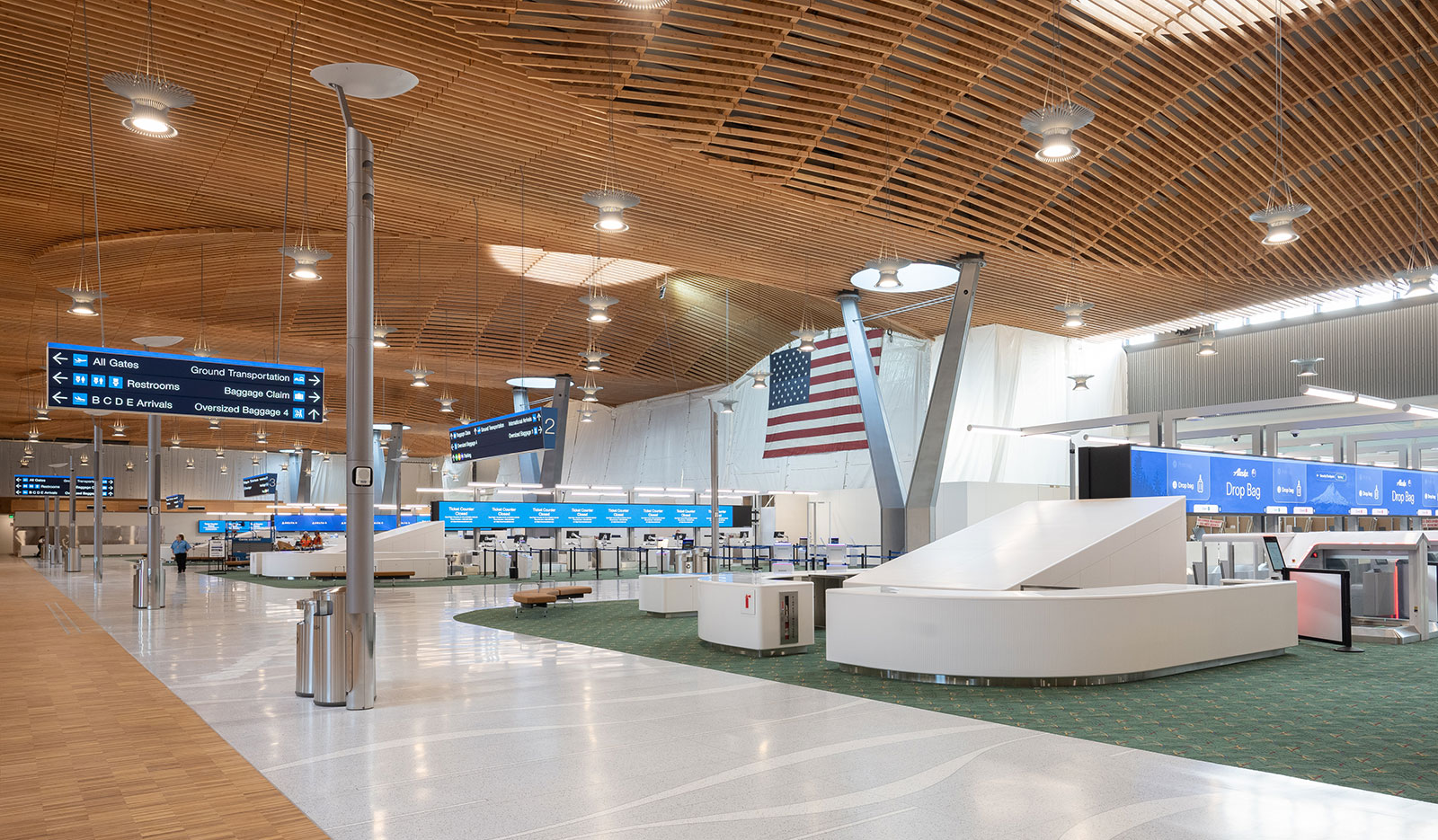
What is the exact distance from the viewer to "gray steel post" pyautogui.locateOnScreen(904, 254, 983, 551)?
1714cm

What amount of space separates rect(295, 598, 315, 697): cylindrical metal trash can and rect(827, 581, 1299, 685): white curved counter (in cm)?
438

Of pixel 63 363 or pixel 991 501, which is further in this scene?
pixel 991 501

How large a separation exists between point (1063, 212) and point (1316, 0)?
16.0 ft

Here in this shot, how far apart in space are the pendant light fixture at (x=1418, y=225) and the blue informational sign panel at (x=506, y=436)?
12.3m

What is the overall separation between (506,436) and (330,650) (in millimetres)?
9997

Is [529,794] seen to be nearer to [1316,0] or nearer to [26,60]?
[26,60]

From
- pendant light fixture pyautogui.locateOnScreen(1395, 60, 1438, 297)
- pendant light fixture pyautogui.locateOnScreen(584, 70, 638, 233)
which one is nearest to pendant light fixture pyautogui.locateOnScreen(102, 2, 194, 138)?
pendant light fixture pyautogui.locateOnScreen(584, 70, 638, 233)

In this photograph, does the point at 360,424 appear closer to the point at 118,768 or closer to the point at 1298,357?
the point at 118,768

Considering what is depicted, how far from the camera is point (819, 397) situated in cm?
3002

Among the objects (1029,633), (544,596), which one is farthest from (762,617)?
(544,596)

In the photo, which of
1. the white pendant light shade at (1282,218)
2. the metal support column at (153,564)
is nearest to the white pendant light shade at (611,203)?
the white pendant light shade at (1282,218)

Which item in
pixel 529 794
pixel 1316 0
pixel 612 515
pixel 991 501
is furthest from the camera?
pixel 612 515

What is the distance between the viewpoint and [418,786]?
16.1 ft

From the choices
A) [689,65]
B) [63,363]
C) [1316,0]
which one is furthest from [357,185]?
[1316,0]
